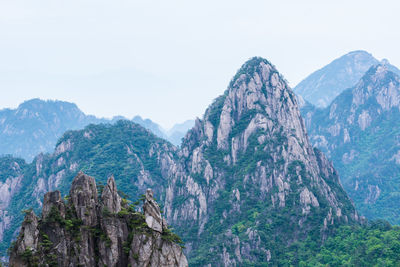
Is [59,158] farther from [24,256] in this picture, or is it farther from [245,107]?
[24,256]

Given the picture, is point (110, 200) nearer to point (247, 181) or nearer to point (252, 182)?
point (247, 181)

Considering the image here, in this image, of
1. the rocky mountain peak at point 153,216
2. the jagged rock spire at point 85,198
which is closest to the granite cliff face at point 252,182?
the rocky mountain peak at point 153,216

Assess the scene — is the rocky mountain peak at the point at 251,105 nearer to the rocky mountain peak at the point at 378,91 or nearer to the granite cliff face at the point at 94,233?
the granite cliff face at the point at 94,233

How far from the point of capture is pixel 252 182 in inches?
4144

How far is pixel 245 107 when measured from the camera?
118375 mm

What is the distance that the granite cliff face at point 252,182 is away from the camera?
90.6 m

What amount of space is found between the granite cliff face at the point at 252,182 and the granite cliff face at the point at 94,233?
43.9m

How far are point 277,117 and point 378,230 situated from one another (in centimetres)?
4354

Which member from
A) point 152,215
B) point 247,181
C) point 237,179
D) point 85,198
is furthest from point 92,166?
point 152,215

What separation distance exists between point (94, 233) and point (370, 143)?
154 m

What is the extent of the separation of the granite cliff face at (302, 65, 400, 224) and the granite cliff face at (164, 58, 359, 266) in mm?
47236

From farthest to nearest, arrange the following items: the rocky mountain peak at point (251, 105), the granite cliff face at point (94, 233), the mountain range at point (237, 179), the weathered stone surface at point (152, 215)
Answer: the rocky mountain peak at point (251, 105) < the mountain range at point (237, 179) < the weathered stone surface at point (152, 215) < the granite cliff face at point (94, 233)

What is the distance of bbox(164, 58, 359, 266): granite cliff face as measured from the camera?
9062 cm

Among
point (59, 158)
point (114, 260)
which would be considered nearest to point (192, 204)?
point (59, 158)
